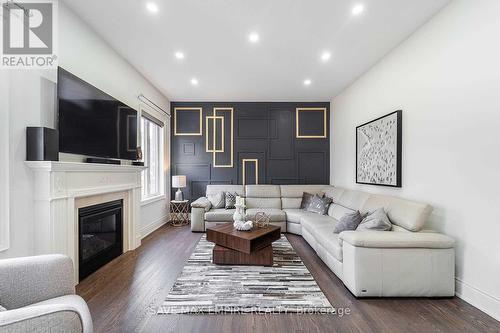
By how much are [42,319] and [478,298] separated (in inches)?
121

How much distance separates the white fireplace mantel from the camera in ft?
6.65

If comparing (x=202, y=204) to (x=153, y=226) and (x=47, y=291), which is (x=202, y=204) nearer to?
(x=153, y=226)

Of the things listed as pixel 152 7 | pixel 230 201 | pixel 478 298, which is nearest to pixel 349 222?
pixel 478 298

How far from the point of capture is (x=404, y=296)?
7.14 ft

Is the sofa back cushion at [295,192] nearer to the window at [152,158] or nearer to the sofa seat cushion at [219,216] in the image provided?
the sofa seat cushion at [219,216]

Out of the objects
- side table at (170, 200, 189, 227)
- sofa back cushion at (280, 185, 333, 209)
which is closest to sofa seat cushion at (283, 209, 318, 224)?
sofa back cushion at (280, 185, 333, 209)

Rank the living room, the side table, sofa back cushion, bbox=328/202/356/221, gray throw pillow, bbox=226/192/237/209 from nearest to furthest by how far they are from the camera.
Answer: the living room < sofa back cushion, bbox=328/202/356/221 < gray throw pillow, bbox=226/192/237/209 < the side table

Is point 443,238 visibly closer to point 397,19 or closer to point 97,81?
point 397,19

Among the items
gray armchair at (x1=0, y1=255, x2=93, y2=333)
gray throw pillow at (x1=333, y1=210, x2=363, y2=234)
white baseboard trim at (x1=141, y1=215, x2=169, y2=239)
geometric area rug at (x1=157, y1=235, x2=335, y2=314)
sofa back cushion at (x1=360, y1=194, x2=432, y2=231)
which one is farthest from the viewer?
white baseboard trim at (x1=141, y1=215, x2=169, y2=239)

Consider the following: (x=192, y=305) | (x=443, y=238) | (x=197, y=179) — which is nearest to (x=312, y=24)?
(x=443, y=238)

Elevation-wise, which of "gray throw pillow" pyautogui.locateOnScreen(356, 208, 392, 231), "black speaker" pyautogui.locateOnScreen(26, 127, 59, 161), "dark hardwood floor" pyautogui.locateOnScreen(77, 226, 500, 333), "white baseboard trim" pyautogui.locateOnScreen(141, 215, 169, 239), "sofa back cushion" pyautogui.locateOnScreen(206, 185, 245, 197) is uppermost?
"black speaker" pyautogui.locateOnScreen(26, 127, 59, 161)

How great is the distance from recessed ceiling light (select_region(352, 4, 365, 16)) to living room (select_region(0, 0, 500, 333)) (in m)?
0.07

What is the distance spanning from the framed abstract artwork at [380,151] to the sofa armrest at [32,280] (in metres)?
3.51

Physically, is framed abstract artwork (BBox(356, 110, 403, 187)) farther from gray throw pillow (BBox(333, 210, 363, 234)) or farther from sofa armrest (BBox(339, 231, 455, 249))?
sofa armrest (BBox(339, 231, 455, 249))
